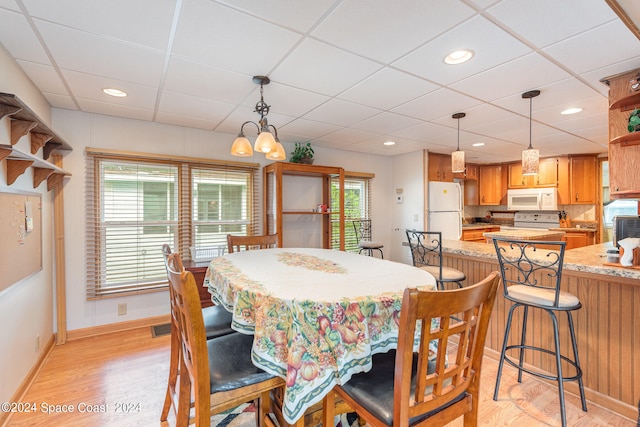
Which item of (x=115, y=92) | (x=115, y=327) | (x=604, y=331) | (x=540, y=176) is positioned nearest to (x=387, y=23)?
(x=115, y=92)

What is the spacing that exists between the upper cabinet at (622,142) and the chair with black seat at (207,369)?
8.87 ft

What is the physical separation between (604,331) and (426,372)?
1.80 meters

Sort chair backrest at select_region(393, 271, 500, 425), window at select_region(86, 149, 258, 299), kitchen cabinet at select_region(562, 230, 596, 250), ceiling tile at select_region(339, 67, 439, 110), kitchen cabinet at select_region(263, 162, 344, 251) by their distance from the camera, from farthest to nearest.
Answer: kitchen cabinet at select_region(562, 230, 596, 250)
kitchen cabinet at select_region(263, 162, 344, 251)
window at select_region(86, 149, 258, 299)
ceiling tile at select_region(339, 67, 439, 110)
chair backrest at select_region(393, 271, 500, 425)

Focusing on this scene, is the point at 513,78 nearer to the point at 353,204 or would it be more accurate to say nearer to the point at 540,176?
the point at 353,204

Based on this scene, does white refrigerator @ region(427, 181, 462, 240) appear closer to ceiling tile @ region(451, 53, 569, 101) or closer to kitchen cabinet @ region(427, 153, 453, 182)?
kitchen cabinet @ region(427, 153, 453, 182)

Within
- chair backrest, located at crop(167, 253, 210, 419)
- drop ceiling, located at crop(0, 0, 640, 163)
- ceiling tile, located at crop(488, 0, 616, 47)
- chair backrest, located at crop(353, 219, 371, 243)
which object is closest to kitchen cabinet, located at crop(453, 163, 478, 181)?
chair backrest, located at crop(353, 219, 371, 243)

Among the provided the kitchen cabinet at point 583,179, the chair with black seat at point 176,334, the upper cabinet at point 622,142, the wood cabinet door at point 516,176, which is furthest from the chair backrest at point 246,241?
the kitchen cabinet at point 583,179

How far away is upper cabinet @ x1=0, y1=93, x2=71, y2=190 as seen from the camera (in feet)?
5.17

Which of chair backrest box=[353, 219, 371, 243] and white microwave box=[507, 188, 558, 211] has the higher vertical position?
white microwave box=[507, 188, 558, 211]

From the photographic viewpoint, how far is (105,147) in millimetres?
2980

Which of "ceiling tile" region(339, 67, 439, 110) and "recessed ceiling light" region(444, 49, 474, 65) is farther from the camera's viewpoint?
"ceiling tile" region(339, 67, 439, 110)

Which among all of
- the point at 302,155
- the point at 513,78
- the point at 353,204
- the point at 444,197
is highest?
the point at 513,78

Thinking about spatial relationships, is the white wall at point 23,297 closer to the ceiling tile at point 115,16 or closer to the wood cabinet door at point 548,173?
the ceiling tile at point 115,16

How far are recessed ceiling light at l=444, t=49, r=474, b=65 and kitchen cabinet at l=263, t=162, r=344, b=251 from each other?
213 centimetres
